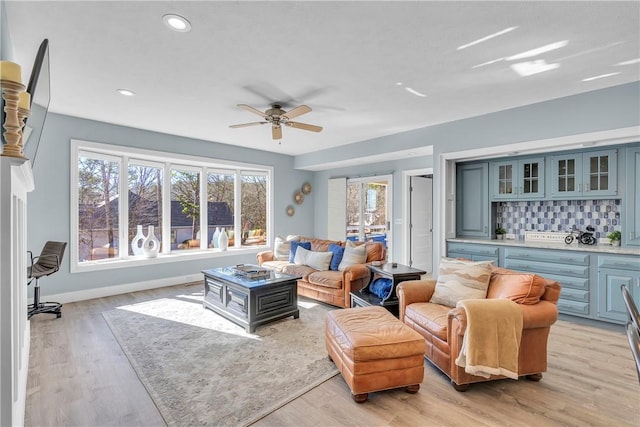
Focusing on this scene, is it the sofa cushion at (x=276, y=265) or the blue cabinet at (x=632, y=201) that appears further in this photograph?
the sofa cushion at (x=276, y=265)


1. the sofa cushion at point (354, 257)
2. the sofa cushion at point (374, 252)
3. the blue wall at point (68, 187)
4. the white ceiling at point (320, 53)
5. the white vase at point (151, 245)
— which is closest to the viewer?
the white ceiling at point (320, 53)

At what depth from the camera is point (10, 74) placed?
4.30 ft

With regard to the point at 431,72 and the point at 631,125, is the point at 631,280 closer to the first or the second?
the point at 631,125

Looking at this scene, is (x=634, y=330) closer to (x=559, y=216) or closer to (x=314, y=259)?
(x=314, y=259)

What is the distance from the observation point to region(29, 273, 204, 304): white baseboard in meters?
4.30

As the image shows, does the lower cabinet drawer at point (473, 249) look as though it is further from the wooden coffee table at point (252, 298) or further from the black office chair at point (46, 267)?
the black office chair at point (46, 267)

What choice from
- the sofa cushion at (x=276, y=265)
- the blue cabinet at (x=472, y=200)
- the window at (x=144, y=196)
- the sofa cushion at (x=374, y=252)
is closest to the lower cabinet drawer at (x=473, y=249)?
the blue cabinet at (x=472, y=200)

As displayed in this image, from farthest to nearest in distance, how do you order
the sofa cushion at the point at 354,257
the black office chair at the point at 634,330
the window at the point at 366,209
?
the window at the point at 366,209 < the sofa cushion at the point at 354,257 < the black office chair at the point at 634,330

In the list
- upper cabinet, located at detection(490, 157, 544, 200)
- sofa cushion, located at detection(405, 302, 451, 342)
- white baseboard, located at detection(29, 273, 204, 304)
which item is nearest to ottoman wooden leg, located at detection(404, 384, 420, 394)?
sofa cushion, located at detection(405, 302, 451, 342)

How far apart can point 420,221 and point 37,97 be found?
19.0ft

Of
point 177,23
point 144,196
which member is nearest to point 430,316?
point 177,23

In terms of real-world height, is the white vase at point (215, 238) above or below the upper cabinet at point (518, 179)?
below

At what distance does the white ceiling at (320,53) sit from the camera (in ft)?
6.74

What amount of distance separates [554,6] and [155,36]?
2.74 meters
